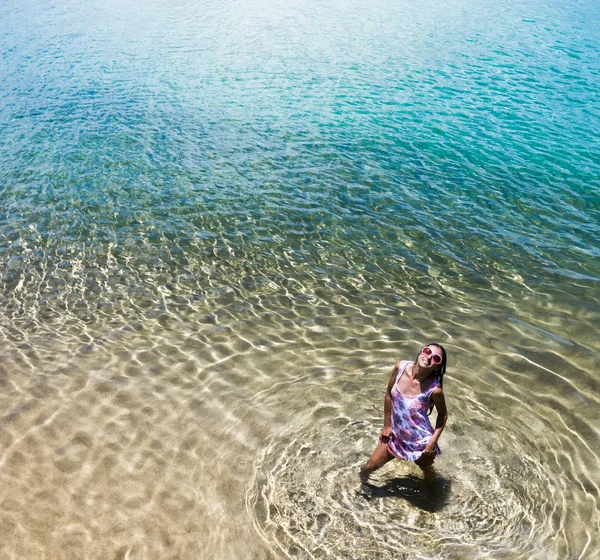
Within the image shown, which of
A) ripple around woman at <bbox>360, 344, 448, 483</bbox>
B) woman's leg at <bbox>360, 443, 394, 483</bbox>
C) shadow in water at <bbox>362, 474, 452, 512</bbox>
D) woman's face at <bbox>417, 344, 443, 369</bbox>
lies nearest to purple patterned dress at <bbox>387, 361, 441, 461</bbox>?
ripple around woman at <bbox>360, 344, 448, 483</bbox>

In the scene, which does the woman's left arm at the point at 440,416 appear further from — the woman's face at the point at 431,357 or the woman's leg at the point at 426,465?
the woman's face at the point at 431,357

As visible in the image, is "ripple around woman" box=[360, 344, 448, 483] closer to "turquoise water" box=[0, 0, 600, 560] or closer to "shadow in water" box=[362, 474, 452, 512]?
"shadow in water" box=[362, 474, 452, 512]

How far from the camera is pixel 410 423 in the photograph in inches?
193

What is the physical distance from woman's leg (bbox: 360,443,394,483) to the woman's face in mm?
938

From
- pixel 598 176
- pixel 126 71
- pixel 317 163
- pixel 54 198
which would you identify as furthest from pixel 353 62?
pixel 54 198

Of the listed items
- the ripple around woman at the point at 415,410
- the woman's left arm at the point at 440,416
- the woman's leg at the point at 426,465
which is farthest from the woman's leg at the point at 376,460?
the woman's left arm at the point at 440,416

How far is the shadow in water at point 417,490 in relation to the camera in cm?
508

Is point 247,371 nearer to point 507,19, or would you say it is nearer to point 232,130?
point 232,130

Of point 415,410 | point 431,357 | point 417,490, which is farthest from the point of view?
point 417,490

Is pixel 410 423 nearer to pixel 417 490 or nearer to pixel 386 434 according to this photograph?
A: pixel 386 434

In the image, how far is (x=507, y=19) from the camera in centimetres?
2739

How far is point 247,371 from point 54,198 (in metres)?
7.17

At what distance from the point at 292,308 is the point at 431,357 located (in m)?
3.65

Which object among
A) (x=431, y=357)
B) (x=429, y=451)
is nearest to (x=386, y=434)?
(x=429, y=451)
